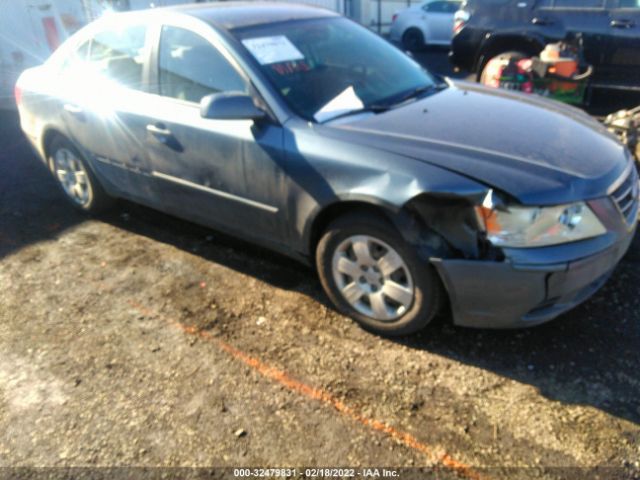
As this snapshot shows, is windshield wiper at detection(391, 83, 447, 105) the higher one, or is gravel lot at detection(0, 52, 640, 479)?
windshield wiper at detection(391, 83, 447, 105)

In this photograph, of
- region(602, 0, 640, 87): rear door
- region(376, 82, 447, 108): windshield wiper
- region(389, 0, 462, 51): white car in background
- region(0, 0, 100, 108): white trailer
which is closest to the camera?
region(376, 82, 447, 108): windshield wiper

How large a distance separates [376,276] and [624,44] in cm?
547

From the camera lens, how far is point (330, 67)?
3348 millimetres

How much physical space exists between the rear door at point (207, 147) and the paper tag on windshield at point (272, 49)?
0.48 ft

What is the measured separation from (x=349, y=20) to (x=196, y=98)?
4.55 feet

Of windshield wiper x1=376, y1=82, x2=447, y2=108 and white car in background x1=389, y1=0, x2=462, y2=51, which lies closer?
windshield wiper x1=376, y1=82, x2=447, y2=108

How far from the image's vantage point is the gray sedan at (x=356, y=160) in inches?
96.4

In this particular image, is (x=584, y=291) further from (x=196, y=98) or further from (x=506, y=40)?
(x=506, y=40)

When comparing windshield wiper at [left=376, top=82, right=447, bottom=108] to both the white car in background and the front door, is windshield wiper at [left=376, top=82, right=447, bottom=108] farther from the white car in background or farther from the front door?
the white car in background

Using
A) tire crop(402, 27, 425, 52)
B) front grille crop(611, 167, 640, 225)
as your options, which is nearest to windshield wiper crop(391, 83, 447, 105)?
front grille crop(611, 167, 640, 225)

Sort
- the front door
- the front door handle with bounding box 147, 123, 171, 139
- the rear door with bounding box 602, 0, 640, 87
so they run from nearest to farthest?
the front door handle with bounding box 147, 123, 171, 139, the front door, the rear door with bounding box 602, 0, 640, 87

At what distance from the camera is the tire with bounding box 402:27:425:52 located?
14.1m

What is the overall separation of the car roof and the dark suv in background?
3.79 metres

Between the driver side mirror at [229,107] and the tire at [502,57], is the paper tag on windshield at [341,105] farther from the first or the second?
the tire at [502,57]
